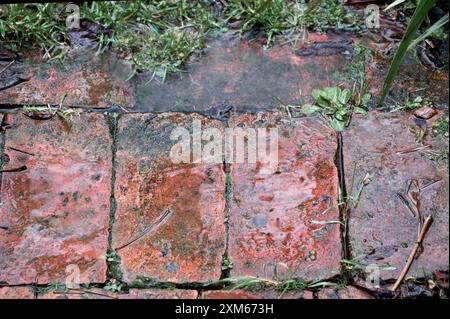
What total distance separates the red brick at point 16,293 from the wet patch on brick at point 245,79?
89 cm

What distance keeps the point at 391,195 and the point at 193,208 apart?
81 cm

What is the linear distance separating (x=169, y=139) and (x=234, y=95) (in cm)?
36

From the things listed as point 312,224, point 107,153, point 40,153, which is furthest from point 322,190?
point 40,153

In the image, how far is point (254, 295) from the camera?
1893 mm

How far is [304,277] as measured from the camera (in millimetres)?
1919

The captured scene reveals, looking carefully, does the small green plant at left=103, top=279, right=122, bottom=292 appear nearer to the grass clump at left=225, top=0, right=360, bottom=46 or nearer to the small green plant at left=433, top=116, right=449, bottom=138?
the grass clump at left=225, top=0, right=360, bottom=46

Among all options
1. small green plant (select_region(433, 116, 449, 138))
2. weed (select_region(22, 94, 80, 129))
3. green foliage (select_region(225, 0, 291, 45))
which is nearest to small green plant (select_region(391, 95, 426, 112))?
small green plant (select_region(433, 116, 449, 138))

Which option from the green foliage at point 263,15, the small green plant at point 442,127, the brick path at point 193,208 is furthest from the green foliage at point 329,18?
the small green plant at point 442,127

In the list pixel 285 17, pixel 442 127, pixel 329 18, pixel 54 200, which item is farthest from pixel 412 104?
pixel 54 200

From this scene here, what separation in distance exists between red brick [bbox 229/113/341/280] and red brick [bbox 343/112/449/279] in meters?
0.10

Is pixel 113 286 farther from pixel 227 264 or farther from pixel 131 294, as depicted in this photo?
pixel 227 264
